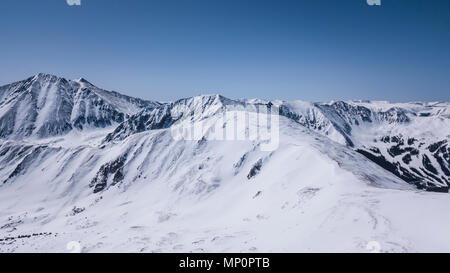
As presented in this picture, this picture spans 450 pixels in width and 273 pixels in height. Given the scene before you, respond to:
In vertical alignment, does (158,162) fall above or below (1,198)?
above

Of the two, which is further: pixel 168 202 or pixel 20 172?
pixel 20 172

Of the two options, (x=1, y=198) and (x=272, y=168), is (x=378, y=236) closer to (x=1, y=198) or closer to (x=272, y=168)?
(x=272, y=168)

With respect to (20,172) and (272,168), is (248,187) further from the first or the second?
(20,172)

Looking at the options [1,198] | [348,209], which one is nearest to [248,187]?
[348,209]

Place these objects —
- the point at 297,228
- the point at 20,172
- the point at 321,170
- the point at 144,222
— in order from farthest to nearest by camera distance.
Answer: the point at 20,172
the point at 144,222
the point at 321,170
the point at 297,228
